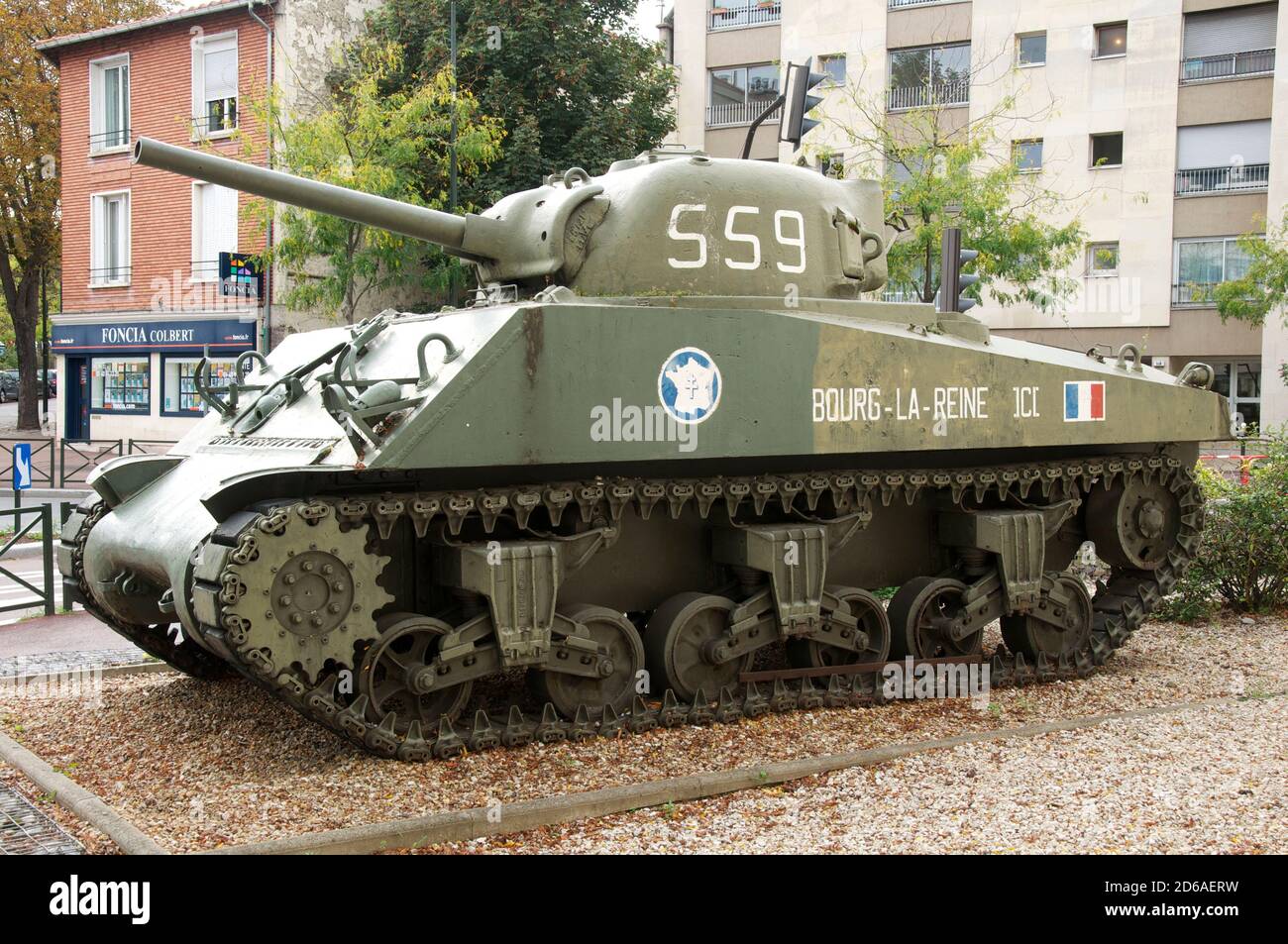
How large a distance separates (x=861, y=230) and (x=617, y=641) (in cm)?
399

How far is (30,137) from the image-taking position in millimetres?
36656

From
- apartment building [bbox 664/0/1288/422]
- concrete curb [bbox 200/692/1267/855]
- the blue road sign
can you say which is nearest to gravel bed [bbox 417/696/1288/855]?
concrete curb [bbox 200/692/1267/855]

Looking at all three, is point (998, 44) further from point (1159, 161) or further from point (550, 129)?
point (550, 129)

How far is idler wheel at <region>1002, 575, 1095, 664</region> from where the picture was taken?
34.2ft

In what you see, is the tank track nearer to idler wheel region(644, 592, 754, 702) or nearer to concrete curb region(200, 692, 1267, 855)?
idler wheel region(644, 592, 754, 702)

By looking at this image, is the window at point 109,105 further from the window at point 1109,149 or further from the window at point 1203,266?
the window at point 1203,266

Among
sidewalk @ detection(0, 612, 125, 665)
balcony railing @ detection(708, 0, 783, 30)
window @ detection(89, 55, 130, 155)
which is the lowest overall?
sidewalk @ detection(0, 612, 125, 665)

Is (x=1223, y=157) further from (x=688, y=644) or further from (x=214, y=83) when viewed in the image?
(x=688, y=644)

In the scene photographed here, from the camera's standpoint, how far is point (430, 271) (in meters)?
25.7

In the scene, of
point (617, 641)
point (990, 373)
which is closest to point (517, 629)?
point (617, 641)

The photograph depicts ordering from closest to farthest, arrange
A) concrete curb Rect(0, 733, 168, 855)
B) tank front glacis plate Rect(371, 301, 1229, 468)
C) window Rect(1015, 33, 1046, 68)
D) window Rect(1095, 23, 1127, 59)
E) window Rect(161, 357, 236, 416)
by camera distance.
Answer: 1. concrete curb Rect(0, 733, 168, 855)
2. tank front glacis plate Rect(371, 301, 1229, 468)
3. window Rect(1095, 23, 1127, 59)
4. window Rect(161, 357, 236, 416)
5. window Rect(1015, 33, 1046, 68)

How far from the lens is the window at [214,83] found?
2728 centimetres

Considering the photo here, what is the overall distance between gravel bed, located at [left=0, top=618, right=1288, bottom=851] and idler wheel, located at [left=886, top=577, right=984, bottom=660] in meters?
0.50

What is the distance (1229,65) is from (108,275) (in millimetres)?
26924
